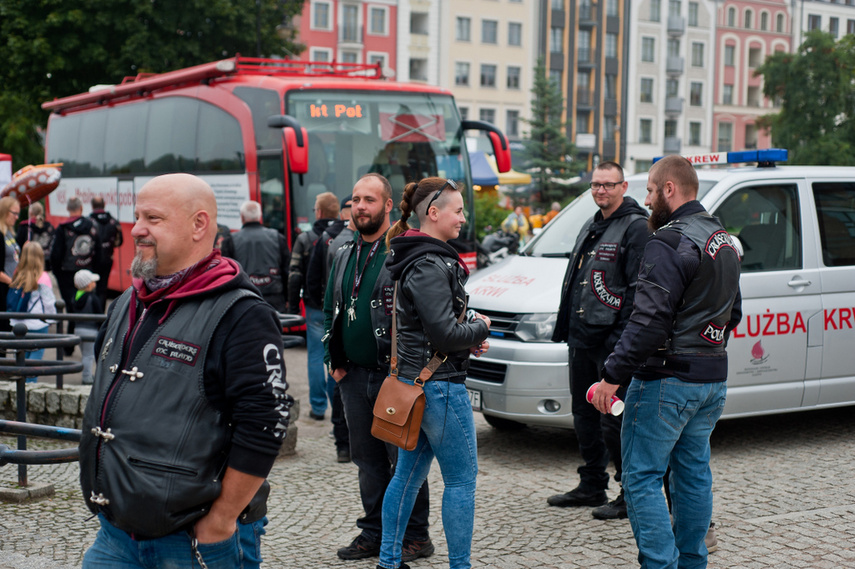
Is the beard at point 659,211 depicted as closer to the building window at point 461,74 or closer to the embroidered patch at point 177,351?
the embroidered patch at point 177,351

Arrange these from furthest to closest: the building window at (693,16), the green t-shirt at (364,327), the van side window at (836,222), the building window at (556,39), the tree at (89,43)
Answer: the building window at (693,16) < the building window at (556,39) < the tree at (89,43) < the van side window at (836,222) < the green t-shirt at (364,327)

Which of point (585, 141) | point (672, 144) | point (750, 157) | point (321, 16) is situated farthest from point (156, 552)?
point (672, 144)

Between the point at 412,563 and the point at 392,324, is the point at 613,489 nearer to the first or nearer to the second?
the point at 412,563

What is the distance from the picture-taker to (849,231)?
7223 mm

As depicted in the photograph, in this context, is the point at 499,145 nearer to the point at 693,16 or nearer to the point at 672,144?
the point at 672,144

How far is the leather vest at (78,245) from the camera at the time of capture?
11.6 metres

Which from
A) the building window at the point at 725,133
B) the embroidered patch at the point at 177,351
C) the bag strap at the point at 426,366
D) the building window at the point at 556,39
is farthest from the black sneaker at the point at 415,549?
the building window at the point at 725,133

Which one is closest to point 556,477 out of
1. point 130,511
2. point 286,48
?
point 130,511

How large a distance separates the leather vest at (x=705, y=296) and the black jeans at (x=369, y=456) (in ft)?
4.97

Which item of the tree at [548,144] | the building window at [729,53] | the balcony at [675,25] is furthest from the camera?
the building window at [729,53]

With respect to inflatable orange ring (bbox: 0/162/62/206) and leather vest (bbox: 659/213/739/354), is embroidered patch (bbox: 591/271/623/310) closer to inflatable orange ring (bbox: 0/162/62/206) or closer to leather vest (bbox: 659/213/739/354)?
leather vest (bbox: 659/213/739/354)

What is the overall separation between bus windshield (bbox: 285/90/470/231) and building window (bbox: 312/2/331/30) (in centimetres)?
4542

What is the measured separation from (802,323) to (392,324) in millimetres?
3742

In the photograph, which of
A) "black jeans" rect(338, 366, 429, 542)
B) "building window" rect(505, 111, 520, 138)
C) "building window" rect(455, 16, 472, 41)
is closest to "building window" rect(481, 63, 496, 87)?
"building window" rect(455, 16, 472, 41)
